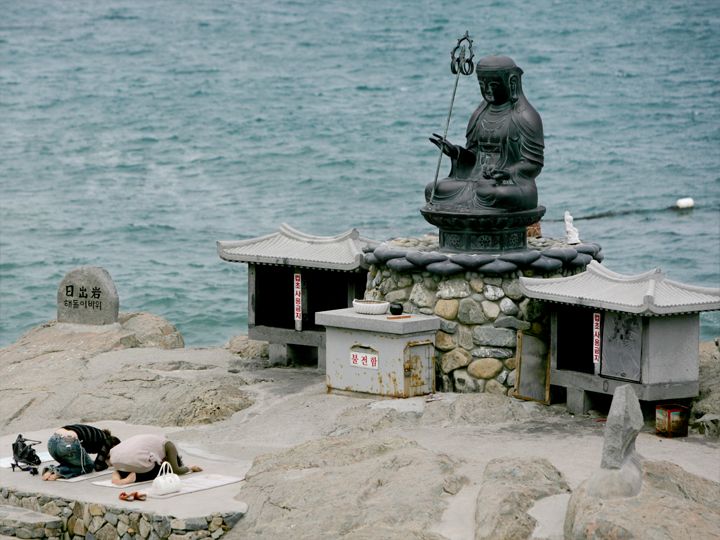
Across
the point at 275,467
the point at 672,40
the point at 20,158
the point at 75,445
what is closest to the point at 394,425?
the point at 275,467

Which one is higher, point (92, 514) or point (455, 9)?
point (455, 9)

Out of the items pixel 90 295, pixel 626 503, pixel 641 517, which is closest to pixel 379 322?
pixel 626 503

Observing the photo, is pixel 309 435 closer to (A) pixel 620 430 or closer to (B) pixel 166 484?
(B) pixel 166 484

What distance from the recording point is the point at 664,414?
61.0 ft

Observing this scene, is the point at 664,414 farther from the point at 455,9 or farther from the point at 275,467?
the point at 455,9

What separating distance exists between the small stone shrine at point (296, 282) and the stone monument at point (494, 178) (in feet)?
5.11

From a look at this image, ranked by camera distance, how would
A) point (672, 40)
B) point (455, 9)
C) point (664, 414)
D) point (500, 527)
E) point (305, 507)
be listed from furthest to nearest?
point (455, 9) → point (672, 40) → point (664, 414) → point (305, 507) → point (500, 527)

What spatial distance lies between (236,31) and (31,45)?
9638 mm

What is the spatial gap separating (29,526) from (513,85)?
8333 mm

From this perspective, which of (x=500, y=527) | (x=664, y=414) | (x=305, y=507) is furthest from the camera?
(x=664, y=414)

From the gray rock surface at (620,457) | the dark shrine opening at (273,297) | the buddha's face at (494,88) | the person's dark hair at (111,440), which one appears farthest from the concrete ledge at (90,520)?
the buddha's face at (494,88)

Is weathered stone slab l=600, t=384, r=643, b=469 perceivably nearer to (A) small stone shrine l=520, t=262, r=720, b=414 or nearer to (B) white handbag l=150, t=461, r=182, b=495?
(A) small stone shrine l=520, t=262, r=720, b=414

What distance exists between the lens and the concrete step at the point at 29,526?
16797mm

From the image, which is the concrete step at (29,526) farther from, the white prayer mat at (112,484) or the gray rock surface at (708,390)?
the gray rock surface at (708,390)
